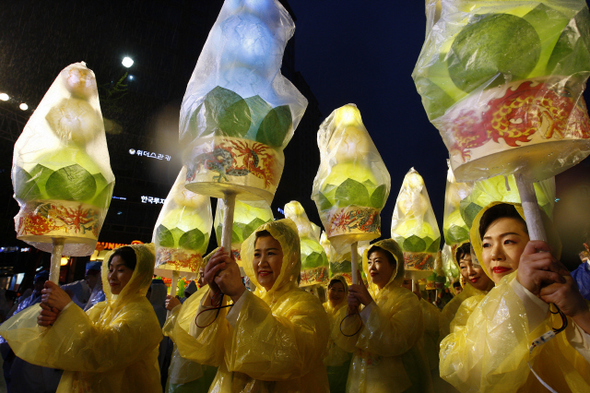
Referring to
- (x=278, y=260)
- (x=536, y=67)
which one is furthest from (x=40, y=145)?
(x=536, y=67)

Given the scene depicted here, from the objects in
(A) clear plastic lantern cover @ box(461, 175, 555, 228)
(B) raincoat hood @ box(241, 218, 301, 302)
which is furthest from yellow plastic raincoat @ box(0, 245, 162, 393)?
(A) clear plastic lantern cover @ box(461, 175, 555, 228)

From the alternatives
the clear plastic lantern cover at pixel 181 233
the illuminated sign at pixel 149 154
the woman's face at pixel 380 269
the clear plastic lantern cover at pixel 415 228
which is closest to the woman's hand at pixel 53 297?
the clear plastic lantern cover at pixel 181 233

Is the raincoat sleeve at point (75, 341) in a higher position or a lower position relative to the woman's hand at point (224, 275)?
lower

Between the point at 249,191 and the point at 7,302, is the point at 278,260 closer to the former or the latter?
the point at 249,191

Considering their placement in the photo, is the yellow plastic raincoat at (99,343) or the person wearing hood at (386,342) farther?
the person wearing hood at (386,342)

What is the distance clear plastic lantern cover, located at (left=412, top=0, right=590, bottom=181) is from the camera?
49.4 inches

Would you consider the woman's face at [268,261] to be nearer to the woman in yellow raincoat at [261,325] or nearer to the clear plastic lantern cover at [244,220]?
the woman in yellow raincoat at [261,325]

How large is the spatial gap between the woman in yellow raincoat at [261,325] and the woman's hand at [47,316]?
87 centimetres

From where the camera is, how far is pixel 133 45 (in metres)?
17.3

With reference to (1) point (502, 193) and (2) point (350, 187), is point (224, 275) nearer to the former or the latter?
(2) point (350, 187)

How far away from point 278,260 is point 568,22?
6.23ft

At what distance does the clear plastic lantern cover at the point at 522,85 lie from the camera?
1.25m

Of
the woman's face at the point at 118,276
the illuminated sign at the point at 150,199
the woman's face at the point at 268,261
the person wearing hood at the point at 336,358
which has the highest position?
the illuminated sign at the point at 150,199

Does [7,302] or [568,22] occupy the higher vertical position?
[568,22]
